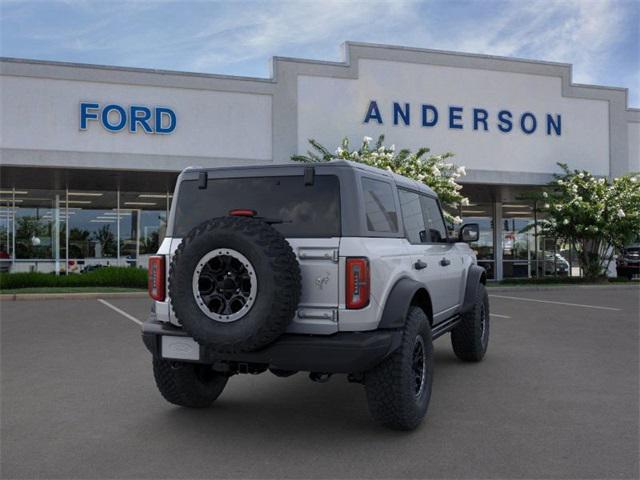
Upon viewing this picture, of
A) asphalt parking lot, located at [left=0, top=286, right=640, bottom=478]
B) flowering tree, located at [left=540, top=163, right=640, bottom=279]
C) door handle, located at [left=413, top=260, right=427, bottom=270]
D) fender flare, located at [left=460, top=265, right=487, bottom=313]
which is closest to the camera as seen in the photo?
asphalt parking lot, located at [left=0, top=286, right=640, bottom=478]

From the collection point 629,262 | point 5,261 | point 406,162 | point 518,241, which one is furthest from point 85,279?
point 629,262

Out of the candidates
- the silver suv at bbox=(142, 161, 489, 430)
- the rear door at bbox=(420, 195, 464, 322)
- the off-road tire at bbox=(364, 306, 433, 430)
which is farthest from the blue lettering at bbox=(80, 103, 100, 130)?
the off-road tire at bbox=(364, 306, 433, 430)

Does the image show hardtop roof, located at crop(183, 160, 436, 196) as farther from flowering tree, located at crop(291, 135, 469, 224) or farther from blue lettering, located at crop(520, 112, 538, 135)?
blue lettering, located at crop(520, 112, 538, 135)

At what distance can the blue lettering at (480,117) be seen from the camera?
75.8ft

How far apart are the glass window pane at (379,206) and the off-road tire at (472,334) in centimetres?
243

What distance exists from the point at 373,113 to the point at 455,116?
3202 mm

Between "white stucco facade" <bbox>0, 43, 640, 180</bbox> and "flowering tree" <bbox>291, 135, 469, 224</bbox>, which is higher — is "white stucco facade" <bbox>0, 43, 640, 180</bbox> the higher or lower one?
the higher one

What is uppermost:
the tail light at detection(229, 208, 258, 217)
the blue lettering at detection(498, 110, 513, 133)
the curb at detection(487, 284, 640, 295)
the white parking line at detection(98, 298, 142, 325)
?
the blue lettering at detection(498, 110, 513, 133)

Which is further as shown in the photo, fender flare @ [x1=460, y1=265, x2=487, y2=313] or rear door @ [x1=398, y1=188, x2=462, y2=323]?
fender flare @ [x1=460, y1=265, x2=487, y2=313]

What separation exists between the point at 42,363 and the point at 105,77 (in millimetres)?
13668

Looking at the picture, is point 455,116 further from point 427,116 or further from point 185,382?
point 185,382

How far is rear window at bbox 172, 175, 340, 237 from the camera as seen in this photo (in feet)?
15.1

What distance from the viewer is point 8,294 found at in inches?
638

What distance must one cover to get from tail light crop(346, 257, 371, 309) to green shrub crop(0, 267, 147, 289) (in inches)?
626
